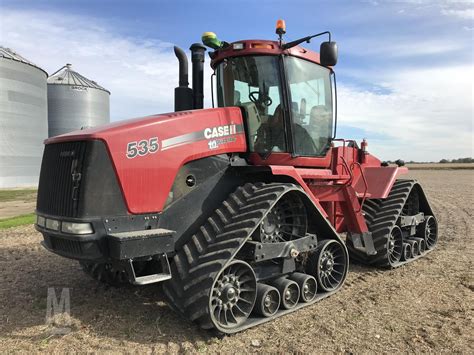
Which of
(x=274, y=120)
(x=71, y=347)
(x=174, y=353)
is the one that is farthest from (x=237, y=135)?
(x=71, y=347)

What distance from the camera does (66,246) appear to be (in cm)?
418

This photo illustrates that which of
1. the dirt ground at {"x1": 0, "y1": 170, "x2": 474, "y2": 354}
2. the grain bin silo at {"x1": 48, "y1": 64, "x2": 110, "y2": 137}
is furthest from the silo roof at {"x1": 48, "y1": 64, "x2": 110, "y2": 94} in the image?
the dirt ground at {"x1": 0, "y1": 170, "x2": 474, "y2": 354}

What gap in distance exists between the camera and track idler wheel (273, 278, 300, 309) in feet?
15.8

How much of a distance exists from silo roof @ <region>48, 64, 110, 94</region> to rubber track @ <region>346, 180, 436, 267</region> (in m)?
38.0

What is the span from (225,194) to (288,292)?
1372mm

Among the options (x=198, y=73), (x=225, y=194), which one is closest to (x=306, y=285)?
(x=225, y=194)

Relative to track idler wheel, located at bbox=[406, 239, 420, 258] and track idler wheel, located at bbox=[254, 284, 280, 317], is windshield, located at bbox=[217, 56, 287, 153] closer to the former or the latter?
track idler wheel, located at bbox=[254, 284, 280, 317]

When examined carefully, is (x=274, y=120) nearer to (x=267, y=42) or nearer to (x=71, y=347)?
(x=267, y=42)

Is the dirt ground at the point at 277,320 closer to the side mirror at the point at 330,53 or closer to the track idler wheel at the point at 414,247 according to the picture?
the track idler wheel at the point at 414,247

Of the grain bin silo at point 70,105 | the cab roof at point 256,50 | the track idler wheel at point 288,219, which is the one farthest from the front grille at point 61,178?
the grain bin silo at point 70,105

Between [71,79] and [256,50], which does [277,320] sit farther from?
[71,79]

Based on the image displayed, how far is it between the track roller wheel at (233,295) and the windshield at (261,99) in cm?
168

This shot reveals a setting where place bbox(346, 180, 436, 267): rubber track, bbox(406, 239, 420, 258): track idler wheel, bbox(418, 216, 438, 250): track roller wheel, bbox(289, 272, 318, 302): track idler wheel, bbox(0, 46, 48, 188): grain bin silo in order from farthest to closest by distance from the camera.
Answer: bbox(0, 46, 48, 188): grain bin silo
bbox(418, 216, 438, 250): track roller wheel
bbox(406, 239, 420, 258): track idler wheel
bbox(346, 180, 436, 267): rubber track
bbox(289, 272, 318, 302): track idler wheel

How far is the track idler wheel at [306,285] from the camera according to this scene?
5059mm
